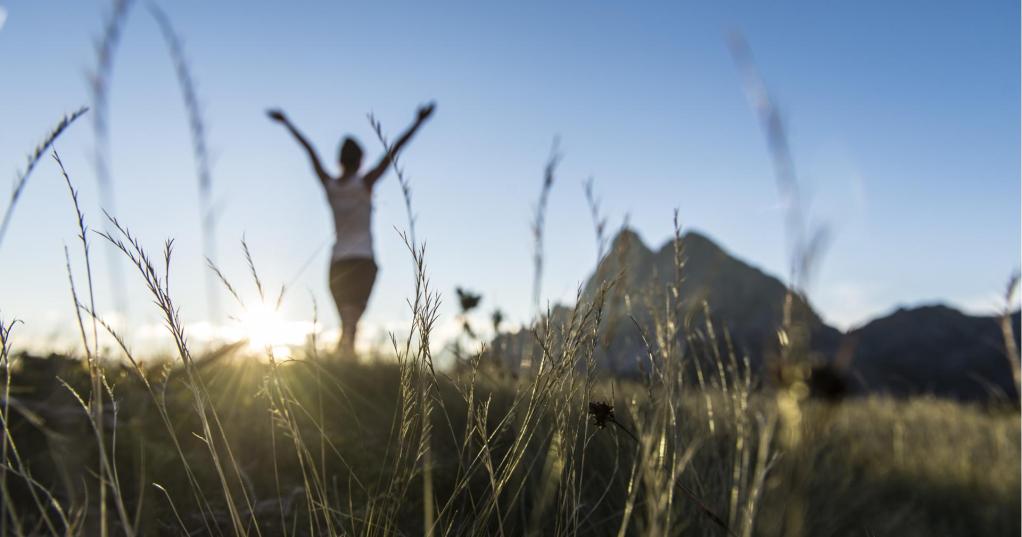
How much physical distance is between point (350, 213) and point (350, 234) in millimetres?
200

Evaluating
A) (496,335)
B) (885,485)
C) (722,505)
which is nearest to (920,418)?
(885,485)

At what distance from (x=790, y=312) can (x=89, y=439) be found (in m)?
2.24

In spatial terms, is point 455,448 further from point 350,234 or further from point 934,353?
point 934,353

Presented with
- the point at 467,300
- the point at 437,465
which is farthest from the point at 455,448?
the point at 467,300

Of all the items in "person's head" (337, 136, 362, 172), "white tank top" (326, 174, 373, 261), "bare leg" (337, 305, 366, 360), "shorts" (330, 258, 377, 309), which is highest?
"person's head" (337, 136, 362, 172)

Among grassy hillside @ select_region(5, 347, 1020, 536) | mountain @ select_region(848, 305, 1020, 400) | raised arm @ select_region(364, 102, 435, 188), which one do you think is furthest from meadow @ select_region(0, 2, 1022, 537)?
mountain @ select_region(848, 305, 1020, 400)

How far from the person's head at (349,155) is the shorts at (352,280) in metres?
0.93

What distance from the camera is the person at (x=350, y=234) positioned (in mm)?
6531

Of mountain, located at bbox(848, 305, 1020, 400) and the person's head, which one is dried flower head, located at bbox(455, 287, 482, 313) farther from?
mountain, located at bbox(848, 305, 1020, 400)

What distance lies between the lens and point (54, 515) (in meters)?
2.01

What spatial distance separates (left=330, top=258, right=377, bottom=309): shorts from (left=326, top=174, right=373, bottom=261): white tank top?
0.08 meters

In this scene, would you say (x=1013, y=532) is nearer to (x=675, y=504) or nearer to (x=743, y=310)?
(x=675, y=504)

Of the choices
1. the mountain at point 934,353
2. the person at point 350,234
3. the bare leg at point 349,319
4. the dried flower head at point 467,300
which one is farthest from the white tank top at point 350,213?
the mountain at point 934,353

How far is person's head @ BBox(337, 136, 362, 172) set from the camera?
668 centimetres
